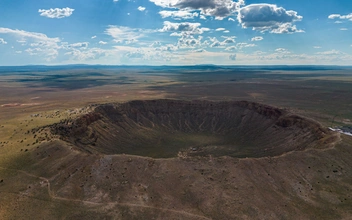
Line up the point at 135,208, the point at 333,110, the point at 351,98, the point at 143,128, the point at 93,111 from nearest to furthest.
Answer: the point at 135,208 < the point at 93,111 < the point at 143,128 < the point at 333,110 < the point at 351,98

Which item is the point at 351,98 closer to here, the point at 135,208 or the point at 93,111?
the point at 93,111

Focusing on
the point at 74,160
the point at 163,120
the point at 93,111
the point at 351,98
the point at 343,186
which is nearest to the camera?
the point at 343,186

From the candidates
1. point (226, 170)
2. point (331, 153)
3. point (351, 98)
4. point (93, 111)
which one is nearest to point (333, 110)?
point (351, 98)

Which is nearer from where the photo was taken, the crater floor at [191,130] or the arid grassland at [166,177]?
the arid grassland at [166,177]

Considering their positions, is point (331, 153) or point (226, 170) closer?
point (226, 170)

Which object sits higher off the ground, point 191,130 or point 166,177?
point 166,177

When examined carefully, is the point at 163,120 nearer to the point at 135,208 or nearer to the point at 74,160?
the point at 74,160

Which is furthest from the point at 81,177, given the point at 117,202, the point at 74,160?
the point at 117,202

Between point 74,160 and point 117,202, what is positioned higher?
point 74,160

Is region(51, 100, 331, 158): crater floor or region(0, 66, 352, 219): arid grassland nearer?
region(0, 66, 352, 219): arid grassland

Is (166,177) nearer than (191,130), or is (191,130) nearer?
(166,177)
